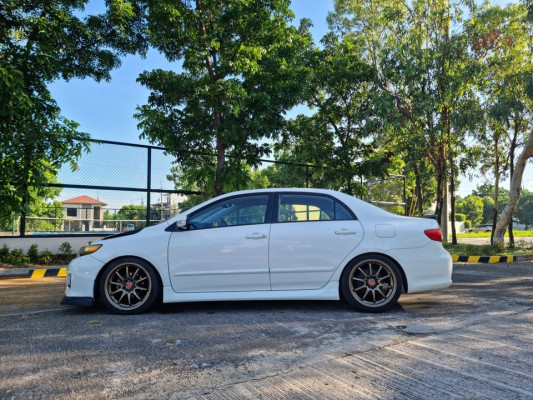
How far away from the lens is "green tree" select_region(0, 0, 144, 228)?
7242 millimetres

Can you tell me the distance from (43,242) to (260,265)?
7168mm

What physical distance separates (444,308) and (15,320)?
16.7ft

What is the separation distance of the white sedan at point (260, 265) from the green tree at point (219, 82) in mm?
5393

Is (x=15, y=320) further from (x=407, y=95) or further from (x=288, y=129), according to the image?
(x=407, y=95)

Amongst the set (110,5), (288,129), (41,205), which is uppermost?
(110,5)

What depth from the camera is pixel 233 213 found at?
4.53 metres

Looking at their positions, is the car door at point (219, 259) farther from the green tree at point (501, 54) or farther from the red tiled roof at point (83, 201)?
the green tree at point (501, 54)

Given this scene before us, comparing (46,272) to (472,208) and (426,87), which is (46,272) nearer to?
(426,87)

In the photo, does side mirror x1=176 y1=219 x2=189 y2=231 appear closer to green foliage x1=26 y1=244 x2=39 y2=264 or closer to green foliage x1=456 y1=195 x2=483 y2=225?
green foliage x1=26 y1=244 x2=39 y2=264

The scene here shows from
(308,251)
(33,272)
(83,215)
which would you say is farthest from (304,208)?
(83,215)

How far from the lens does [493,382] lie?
244 centimetres

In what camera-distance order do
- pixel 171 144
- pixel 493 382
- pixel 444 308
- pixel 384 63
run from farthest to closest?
pixel 384 63, pixel 171 144, pixel 444 308, pixel 493 382

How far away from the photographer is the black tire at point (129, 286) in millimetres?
4289

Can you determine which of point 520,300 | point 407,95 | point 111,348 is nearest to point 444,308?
point 520,300
